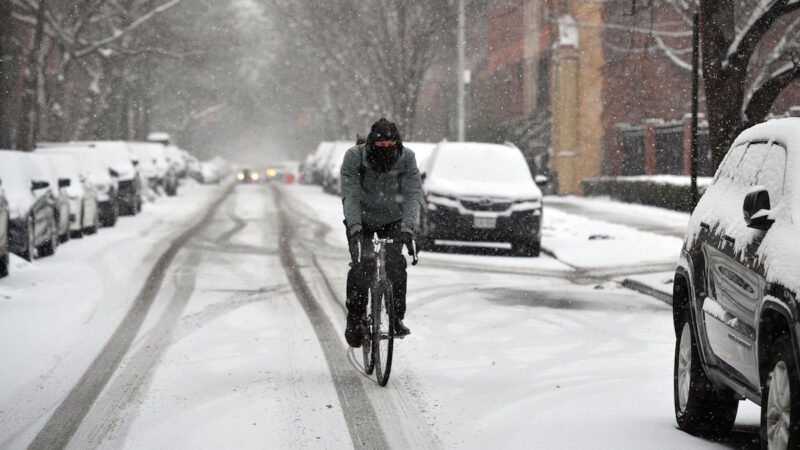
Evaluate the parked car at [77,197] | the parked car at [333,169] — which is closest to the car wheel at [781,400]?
the parked car at [77,197]

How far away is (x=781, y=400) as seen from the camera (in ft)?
16.8

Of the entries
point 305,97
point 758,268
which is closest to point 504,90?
point 305,97

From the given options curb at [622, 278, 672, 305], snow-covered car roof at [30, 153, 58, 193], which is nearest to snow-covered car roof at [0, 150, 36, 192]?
snow-covered car roof at [30, 153, 58, 193]

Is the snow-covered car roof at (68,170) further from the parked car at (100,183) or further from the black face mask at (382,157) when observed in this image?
the black face mask at (382,157)

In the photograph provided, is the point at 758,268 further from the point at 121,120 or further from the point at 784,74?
the point at 121,120

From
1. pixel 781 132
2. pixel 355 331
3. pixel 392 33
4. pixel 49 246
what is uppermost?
pixel 392 33

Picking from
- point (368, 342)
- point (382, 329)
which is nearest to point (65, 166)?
point (368, 342)

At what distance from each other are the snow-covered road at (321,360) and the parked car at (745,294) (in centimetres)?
41

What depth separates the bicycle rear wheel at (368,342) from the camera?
856cm

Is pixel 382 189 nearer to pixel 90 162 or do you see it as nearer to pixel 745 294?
pixel 745 294

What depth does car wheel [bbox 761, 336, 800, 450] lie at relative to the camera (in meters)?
4.89

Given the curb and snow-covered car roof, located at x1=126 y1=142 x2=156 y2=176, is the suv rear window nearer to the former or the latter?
the curb

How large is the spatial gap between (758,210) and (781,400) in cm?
99

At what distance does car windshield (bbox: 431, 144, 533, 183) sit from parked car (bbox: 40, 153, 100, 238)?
254 inches
